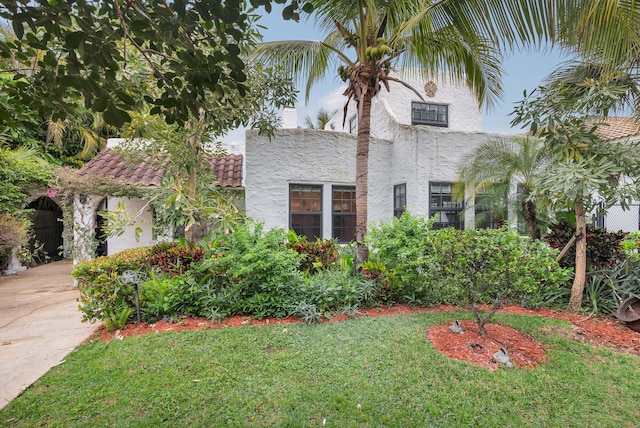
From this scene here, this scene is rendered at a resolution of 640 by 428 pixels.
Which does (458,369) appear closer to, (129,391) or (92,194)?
(129,391)

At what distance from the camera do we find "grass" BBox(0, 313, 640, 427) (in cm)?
284

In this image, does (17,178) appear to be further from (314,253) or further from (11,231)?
(314,253)

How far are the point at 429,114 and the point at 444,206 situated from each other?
209 inches

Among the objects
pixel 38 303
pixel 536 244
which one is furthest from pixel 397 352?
pixel 38 303

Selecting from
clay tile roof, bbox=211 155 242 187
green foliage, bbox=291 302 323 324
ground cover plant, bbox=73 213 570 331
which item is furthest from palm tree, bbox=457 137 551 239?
clay tile roof, bbox=211 155 242 187

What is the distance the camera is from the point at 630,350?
13.9 ft

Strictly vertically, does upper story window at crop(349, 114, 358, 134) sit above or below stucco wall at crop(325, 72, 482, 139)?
below

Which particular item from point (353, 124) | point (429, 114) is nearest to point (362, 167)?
point (353, 124)

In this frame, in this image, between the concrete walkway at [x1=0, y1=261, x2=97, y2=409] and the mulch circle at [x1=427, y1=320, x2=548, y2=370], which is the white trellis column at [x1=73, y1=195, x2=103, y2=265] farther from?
the mulch circle at [x1=427, y1=320, x2=548, y2=370]

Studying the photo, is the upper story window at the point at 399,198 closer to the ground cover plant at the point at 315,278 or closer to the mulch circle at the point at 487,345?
the ground cover plant at the point at 315,278

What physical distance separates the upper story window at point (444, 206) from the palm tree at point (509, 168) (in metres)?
0.56

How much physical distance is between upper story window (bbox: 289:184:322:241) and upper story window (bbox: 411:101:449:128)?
239 inches

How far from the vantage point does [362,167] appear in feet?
21.9

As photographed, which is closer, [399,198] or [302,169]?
[302,169]
